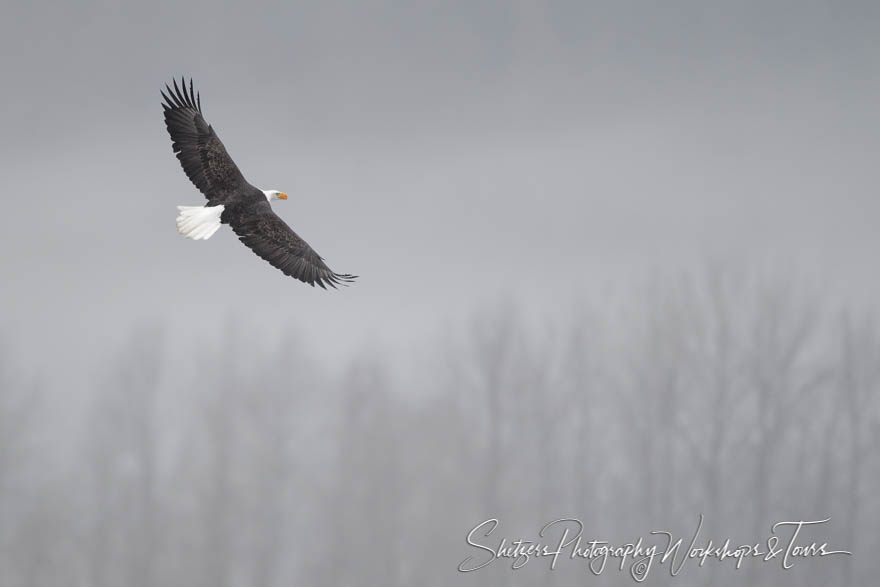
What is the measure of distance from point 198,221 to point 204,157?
3.48ft

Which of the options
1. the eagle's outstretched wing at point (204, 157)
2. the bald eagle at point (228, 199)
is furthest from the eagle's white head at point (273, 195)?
the eagle's outstretched wing at point (204, 157)

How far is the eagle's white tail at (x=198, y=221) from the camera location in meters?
12.9

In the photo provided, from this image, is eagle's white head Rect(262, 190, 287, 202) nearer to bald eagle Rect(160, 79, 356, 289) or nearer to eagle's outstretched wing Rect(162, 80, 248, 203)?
bald eagle Rect(160, 79, 356, 289)

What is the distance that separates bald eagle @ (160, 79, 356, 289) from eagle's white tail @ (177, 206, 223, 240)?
0.04 feet

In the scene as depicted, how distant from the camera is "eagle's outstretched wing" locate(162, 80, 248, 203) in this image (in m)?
13.8

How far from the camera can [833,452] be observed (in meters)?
26.0

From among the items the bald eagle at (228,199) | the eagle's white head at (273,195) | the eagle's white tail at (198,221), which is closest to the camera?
the eagle's white tail at (198,221)

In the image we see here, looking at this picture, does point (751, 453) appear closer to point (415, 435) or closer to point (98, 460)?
point (415, 435)

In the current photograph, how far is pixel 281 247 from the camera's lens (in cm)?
1417

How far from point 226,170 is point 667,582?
53.5ft

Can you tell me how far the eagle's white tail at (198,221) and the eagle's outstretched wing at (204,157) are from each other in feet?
1.11

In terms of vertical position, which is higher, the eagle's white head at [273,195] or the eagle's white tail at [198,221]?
the eagle's white head at [273,195]

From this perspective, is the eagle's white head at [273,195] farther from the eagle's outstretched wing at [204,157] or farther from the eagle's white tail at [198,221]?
the eagle's white tail at [198,221]

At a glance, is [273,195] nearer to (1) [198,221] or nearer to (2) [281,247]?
(2) [281,247]
